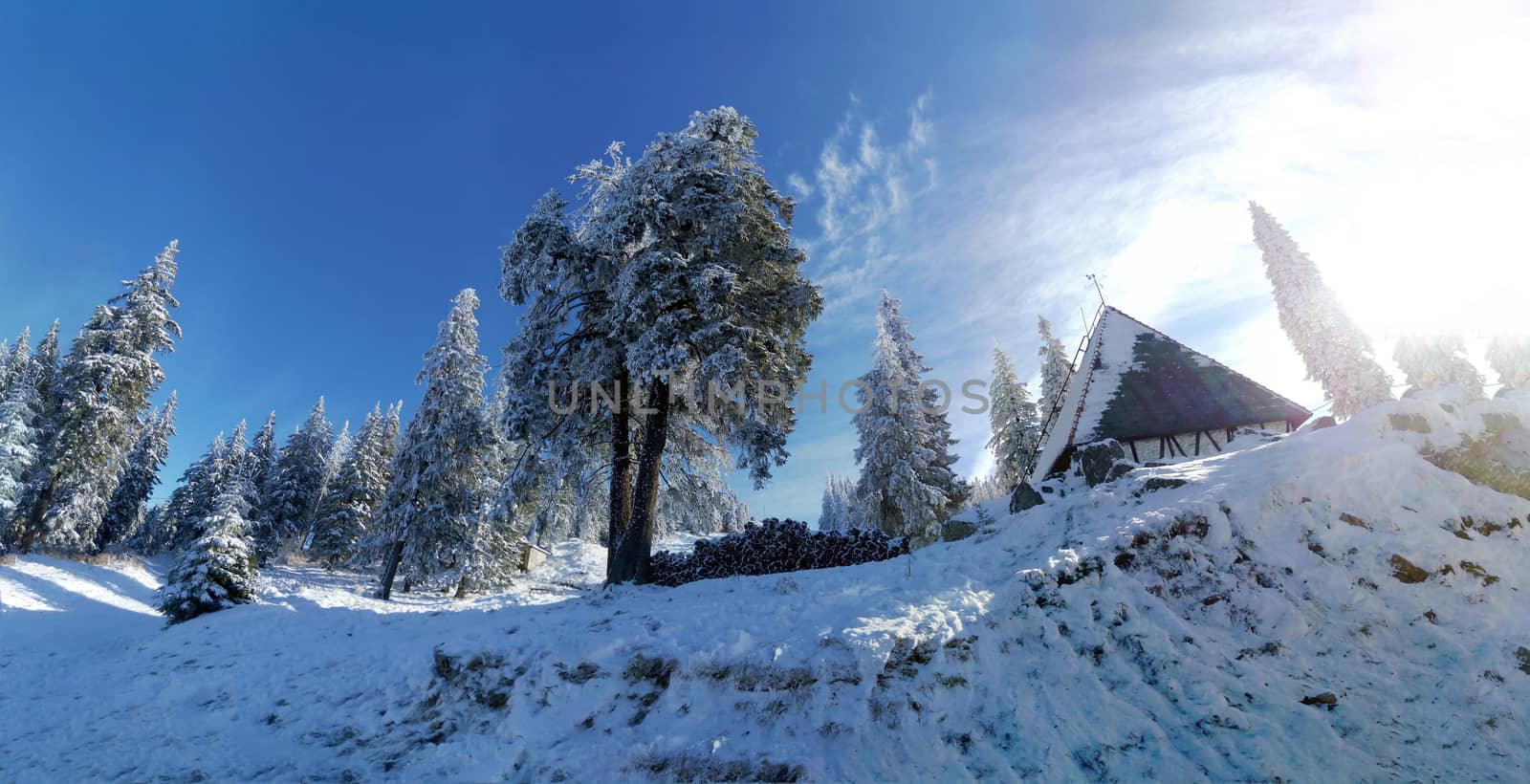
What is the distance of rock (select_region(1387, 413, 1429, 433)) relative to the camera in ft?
22.4

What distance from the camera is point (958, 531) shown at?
9852mm

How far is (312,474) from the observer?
4475 centimetres

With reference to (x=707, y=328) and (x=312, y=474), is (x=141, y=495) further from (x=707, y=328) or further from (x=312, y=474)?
A: (x=707, y=328)

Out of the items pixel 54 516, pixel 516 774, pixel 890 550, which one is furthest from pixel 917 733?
pixel 54 516

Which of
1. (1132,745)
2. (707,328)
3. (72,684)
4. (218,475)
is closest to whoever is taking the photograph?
(1132,745)

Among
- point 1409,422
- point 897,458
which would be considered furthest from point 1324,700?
point 897,458

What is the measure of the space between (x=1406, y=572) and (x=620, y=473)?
12460mm

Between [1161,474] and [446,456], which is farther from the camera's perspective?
[446,456]

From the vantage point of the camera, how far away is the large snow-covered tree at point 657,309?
1214 cm

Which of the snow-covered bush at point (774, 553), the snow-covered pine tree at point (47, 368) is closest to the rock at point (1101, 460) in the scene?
the snow-covered bush at point (774, 553)

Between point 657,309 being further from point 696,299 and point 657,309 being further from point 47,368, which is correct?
point 47,368

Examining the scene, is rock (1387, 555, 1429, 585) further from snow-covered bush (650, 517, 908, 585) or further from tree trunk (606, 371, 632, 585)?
tree trunk (606, 371, 632, 585)

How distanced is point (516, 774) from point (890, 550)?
8.39m

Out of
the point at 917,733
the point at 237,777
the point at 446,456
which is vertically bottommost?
the point at 237,777
